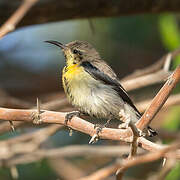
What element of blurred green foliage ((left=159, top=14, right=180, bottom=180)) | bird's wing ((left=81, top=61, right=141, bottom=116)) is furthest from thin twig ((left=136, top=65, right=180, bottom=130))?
blurred green foliage ((left=159, top=14, right=180, bottom=180))

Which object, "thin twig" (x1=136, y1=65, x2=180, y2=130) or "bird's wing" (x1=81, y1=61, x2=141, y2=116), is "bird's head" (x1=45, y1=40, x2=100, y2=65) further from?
"thin twig" (x1=136, y1=65, x2=180, y2=130)

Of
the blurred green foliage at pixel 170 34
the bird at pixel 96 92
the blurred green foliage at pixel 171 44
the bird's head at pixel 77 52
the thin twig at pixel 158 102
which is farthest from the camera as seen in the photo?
the blurred green foliage at pixel 170 34

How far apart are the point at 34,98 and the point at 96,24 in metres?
1.38

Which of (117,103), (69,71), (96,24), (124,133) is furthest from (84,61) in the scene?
(96,24)

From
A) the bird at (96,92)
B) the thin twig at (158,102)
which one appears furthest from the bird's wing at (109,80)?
the thin twig at (158,102)

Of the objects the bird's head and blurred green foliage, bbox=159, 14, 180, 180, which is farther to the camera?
blurred green foliage, bbox=159, 14, 180, 180

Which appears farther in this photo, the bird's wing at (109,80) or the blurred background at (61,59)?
the blurred background at (61,59)

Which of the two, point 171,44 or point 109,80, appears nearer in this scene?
point 109,80

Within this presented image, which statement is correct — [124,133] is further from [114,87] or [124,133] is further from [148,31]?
[148,31]

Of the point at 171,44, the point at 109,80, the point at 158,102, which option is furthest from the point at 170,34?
the point at 158,102

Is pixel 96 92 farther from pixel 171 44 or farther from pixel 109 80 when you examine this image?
pixel 171 44

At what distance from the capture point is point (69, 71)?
3.78m

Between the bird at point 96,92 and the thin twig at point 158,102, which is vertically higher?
the bird at point 96,92

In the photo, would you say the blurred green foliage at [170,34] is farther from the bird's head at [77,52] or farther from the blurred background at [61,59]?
the bird's head at [77,52]
